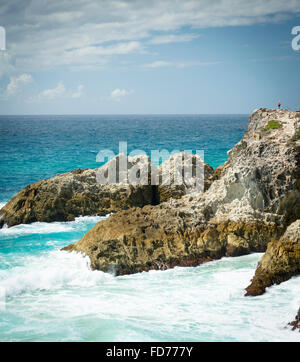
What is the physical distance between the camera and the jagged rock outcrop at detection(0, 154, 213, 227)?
51.9 feet

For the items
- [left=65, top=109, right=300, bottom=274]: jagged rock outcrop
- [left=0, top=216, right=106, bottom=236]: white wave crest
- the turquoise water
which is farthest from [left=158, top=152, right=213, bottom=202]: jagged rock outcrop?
the turquoise water

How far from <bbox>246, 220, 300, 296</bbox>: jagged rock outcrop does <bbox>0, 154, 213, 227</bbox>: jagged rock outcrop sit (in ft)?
22.9

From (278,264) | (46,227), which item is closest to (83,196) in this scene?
(46,227)

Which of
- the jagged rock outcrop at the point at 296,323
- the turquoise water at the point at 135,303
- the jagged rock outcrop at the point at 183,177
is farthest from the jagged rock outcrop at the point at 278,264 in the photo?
the jagged rock outcrop at the point at 183,177

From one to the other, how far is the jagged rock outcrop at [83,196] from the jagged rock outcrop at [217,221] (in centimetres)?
455

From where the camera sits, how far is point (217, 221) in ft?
36.3

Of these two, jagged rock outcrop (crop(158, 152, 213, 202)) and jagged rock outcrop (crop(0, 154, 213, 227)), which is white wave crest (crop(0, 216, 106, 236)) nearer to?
jagged rock outcrop (crop(0, 154, 213, 227))

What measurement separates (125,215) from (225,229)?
255 centimetres

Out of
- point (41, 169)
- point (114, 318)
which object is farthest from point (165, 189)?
point (41, 169)

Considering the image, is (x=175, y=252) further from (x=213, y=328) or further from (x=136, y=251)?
(x=213, y=328)

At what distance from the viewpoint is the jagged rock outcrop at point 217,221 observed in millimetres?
10391

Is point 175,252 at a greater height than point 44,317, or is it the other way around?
point 175,252
